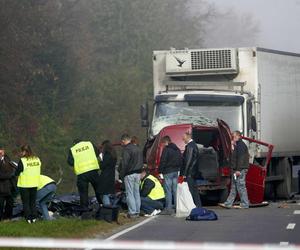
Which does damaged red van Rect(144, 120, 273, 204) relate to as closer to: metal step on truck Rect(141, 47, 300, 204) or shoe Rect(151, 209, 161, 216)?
metal step on truck Rect(141, 47, 300, 204)

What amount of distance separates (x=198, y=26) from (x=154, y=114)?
46202mm

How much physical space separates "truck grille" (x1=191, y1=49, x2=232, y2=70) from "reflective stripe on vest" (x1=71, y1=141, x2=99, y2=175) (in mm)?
7167

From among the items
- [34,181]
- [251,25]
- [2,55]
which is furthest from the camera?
[251,25]

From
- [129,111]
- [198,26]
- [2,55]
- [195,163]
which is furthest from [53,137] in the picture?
[198,26]

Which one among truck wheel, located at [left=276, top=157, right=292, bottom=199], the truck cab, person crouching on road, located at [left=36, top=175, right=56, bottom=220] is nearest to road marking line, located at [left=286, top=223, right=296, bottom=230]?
person crouching on road, located at [left=36, top=175, right=56, bottom=220]

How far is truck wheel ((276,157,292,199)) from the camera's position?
2988 cm

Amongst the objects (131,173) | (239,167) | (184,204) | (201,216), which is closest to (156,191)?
(131,173)

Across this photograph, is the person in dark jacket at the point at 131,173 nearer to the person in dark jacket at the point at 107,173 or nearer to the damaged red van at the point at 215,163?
the person in dark jacket at the point at 107,173

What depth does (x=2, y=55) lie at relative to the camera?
133ft

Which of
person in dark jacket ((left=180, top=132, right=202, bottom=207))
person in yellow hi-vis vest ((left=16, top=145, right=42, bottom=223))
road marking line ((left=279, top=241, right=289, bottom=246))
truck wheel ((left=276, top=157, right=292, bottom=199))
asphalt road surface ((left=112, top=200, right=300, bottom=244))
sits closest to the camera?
road marking line ((left=279, top=241, right=289, bottom=246))

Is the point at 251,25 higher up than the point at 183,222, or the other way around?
the point at 251,25

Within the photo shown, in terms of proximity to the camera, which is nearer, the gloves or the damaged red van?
the gloves

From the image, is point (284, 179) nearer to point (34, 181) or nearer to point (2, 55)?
point (34, 181)

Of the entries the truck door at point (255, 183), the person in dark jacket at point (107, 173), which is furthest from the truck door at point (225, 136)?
the person in dark jacket at point (107, 173)
